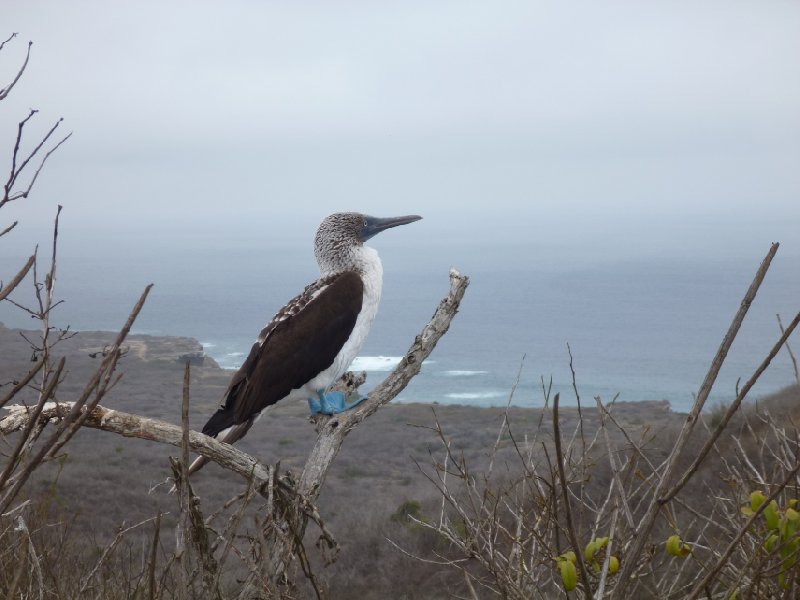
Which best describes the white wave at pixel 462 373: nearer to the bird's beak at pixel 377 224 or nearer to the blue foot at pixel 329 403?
the bird's beak at pixel 377 224

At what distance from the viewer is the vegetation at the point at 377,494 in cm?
160

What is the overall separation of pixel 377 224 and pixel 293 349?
1118mm

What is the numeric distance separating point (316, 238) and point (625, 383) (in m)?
44.6

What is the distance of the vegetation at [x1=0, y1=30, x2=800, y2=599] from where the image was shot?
160 cm

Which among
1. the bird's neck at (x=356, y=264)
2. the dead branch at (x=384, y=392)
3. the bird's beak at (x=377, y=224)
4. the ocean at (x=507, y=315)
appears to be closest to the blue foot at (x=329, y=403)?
the dead branch at (x=384, y=392)

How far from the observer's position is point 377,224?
17.0 ft

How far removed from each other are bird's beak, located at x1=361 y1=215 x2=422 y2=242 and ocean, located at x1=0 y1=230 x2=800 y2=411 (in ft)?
78.7

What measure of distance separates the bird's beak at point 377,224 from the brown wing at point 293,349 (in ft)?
1.42

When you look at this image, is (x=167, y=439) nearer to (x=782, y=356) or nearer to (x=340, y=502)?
(x=340, y=502)

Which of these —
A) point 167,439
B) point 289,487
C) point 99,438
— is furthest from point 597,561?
point 99,438

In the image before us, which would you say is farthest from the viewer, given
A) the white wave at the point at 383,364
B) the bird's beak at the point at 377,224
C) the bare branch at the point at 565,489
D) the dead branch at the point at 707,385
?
the white wave at the point at 383,364

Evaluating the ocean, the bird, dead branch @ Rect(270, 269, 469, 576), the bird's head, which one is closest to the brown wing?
the bird

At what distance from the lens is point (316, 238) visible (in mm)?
5156

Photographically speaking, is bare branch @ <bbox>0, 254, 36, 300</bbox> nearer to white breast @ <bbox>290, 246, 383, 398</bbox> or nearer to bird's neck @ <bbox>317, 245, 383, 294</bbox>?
white breast @ <bbox>290, 246, 383, 398</bbox>
